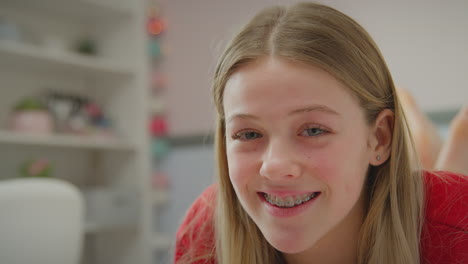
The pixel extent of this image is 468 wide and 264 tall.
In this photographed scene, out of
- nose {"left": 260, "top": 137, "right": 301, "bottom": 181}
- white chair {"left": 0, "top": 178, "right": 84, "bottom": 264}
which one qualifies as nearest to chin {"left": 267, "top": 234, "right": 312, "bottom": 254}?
nose {"left": 260, "top": 137, "right": 301, "bottom": 181}

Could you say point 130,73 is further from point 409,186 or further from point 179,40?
point 409,186

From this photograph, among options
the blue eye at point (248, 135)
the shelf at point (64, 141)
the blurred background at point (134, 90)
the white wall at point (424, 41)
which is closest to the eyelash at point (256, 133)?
the blue eye at point (248, 135)

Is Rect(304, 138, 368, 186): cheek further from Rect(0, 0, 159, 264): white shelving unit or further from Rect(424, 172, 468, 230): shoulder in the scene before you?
Rect(0, 0, 159, 264): white shelving unit

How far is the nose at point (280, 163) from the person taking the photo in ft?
2.55

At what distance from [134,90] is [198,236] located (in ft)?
5.96

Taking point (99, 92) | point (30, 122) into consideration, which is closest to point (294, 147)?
point (30, 122)

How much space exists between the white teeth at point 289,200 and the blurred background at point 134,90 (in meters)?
1.47

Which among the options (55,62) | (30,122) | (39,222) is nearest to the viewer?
(39,222)

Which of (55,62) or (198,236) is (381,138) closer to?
(198,236)

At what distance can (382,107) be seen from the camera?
2.91 feet

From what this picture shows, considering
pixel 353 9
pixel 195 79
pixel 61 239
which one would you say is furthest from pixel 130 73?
pixel 61 239

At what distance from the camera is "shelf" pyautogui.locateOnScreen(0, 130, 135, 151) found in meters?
2.19

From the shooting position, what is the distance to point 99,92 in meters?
2.90

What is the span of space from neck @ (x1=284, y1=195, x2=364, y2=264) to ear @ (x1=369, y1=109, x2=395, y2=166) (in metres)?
0.10
